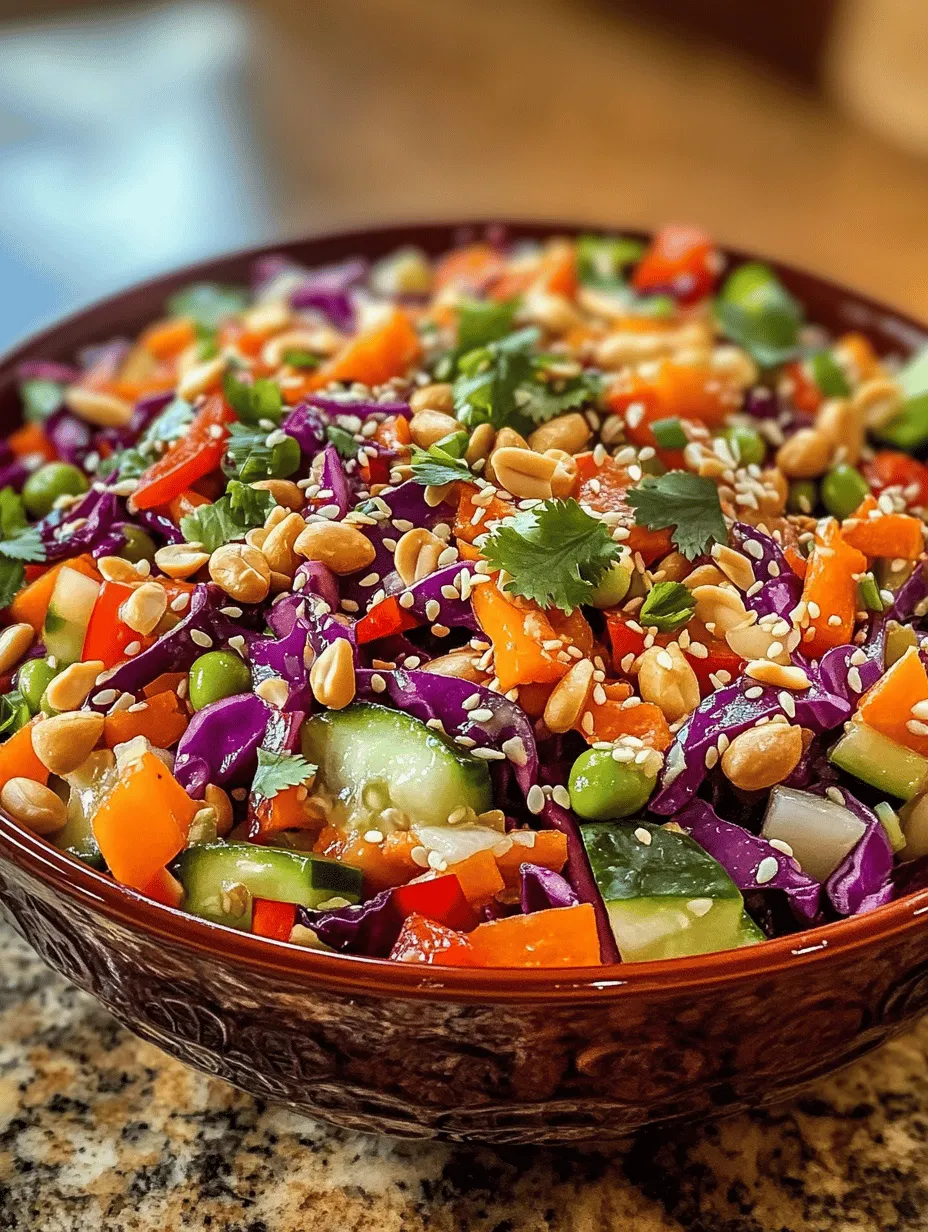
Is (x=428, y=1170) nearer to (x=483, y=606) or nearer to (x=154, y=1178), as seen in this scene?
(x=154, y=1178)

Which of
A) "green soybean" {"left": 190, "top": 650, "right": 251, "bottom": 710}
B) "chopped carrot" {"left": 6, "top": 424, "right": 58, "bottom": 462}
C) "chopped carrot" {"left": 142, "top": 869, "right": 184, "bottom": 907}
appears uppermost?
"green soybean" {"left": 190, "top": 650, "right": 251, "bottom": 710}

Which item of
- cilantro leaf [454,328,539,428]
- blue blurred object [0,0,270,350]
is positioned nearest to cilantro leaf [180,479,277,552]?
cilantro leaf [454,328,539,428]

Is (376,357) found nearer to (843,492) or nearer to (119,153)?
(843,492)

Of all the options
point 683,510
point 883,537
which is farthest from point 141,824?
point 883,537

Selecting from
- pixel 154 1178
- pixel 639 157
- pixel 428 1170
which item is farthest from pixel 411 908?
pixel 639 157

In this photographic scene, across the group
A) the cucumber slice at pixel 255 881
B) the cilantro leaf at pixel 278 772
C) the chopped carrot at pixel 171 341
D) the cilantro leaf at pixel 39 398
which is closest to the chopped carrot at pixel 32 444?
the cilantro leaf at pixel 39 398

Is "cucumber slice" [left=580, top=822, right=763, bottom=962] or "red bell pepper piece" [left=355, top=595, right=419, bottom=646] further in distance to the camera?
"red bell pepper piece" [left=355, top=595, right=419, bottom=646]

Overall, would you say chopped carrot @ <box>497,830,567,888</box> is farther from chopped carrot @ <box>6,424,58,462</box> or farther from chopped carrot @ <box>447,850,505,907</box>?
chopped carrot @ <box>6,424,58,462</box>
